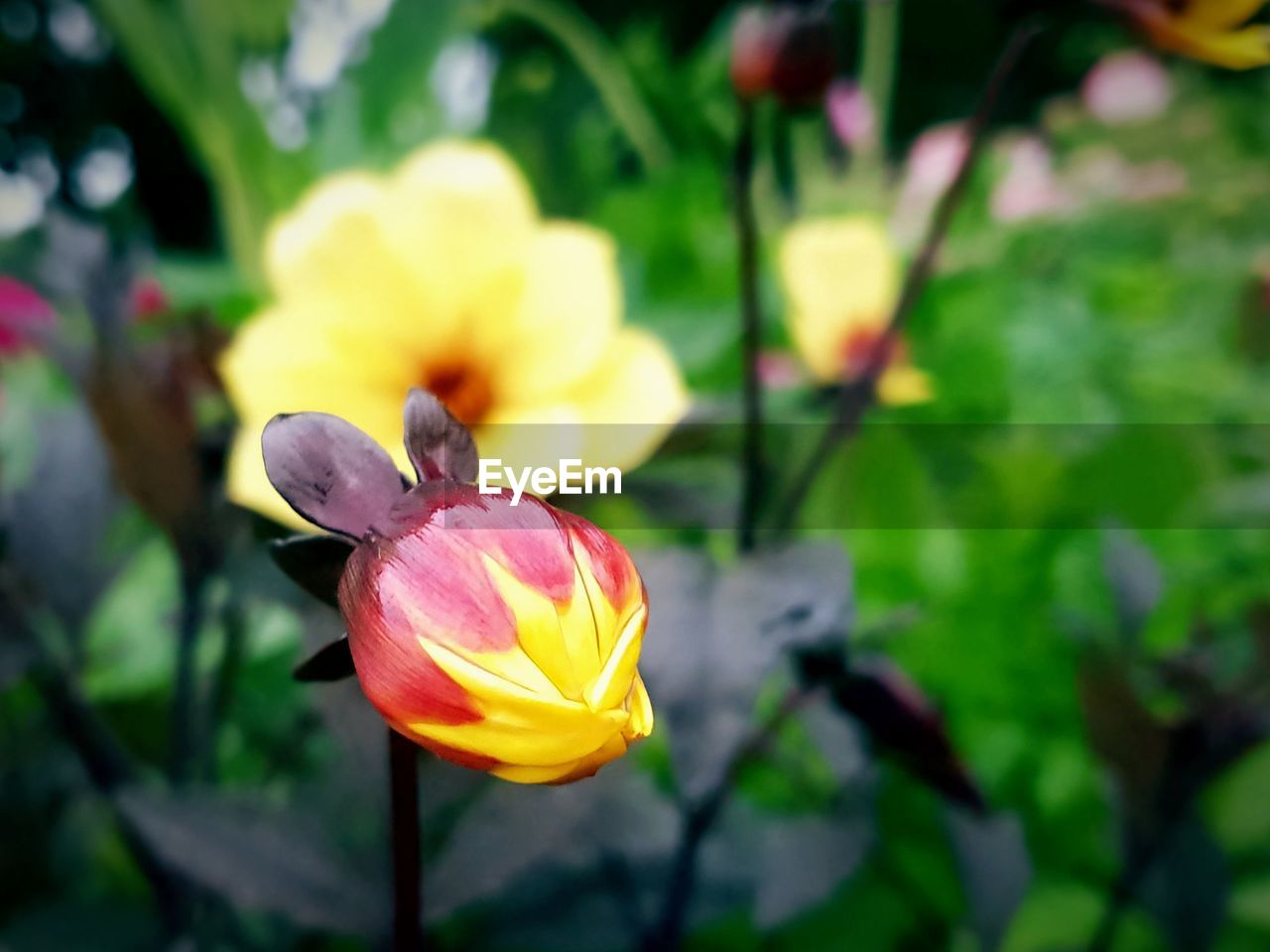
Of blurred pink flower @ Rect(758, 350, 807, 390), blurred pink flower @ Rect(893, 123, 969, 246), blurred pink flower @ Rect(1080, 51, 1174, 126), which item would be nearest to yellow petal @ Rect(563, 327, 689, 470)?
blurred pink flower @ Rect(758, 350, 807, 390)

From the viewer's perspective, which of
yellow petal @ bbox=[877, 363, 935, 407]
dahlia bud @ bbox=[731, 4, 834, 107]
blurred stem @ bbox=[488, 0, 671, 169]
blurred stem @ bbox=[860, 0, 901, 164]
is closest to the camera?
dahlia bud @ bbox=[731, 4, 834, 107]

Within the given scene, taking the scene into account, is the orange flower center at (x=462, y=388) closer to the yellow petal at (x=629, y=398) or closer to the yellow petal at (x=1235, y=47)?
the yellow petal at (x=629, y=398)

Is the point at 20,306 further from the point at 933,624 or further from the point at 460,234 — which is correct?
the point at 933,624

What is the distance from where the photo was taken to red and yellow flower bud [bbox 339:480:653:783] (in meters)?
0.08

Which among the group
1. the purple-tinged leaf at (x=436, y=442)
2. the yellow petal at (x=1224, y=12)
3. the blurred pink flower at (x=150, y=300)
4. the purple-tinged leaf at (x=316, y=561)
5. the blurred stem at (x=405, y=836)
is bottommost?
the blurred pink flower at (x=150, y=300)

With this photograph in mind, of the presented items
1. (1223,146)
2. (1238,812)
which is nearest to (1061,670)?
(1238,812)

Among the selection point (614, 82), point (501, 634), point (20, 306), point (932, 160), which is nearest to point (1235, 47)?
point (501, 634)

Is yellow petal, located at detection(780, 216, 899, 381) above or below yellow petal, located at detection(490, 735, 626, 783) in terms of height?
below

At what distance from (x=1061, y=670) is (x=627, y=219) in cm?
49

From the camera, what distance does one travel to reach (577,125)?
1057 millimetres

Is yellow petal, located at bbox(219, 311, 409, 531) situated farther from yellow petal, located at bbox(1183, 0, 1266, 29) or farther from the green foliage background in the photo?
yellow petal, located at bbox(1183, 0, 1266, 29)

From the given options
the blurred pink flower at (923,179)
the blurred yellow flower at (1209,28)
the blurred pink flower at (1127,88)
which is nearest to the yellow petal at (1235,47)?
the blurred yellow flower at (1209,28)

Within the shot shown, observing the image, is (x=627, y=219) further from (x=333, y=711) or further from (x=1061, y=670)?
(x=333, y=711)

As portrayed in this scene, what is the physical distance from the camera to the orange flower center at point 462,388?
24cm
